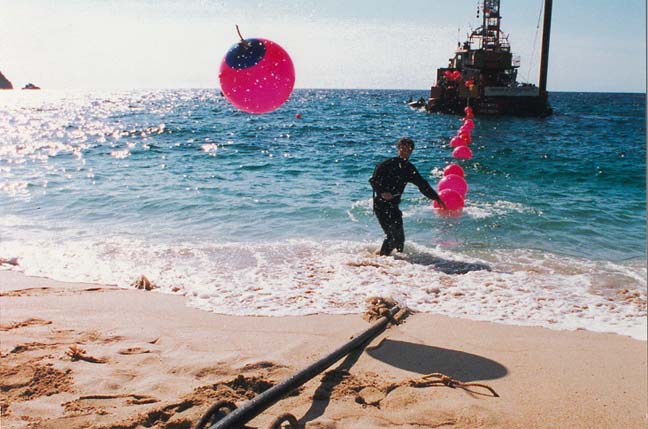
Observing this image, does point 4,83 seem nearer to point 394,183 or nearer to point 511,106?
point 511,106

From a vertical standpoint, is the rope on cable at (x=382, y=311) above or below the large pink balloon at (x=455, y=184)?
below

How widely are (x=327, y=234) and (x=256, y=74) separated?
4.85 meters

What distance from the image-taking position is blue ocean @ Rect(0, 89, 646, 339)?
16.4ft

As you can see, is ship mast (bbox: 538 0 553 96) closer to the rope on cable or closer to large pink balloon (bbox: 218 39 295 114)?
the rope on cable

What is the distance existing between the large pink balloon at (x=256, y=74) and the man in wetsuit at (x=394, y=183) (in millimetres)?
2610

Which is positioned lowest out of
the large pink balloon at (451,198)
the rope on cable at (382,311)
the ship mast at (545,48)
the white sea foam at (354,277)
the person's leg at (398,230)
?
the white sea foam at (354,277)

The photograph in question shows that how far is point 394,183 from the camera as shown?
6098mm

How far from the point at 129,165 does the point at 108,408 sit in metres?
14.3

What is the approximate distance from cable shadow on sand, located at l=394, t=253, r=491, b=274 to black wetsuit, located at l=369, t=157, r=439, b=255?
1.01ft

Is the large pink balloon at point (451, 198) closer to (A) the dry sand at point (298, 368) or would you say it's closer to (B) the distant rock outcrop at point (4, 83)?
(A) the dry sand at point (298, 368)

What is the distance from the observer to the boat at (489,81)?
37.2 meters

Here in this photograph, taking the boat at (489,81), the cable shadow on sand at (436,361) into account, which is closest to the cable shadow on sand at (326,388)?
the cable shadow on sand at (436,361)

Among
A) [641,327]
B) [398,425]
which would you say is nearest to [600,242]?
[641,327]

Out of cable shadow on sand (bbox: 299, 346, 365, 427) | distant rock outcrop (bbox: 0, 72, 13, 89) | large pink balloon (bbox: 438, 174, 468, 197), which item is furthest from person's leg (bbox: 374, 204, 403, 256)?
distant rock outcrop (bbox: 0, 72, 13, 89)
